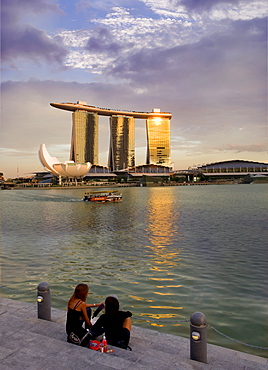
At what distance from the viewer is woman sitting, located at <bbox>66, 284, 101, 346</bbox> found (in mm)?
5328

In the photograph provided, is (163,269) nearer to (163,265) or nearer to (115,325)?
Answer: (163,265)

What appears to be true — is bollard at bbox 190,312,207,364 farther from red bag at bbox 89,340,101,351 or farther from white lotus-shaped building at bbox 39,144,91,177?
white lotus-shaped building at bbox 39,144,91,177

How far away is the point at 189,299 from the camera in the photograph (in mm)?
9461

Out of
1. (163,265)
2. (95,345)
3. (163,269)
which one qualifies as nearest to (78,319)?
(95,345)

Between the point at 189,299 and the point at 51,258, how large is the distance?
8.15 metres

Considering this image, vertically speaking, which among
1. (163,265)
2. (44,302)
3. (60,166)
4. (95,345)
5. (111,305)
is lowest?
(163,265)

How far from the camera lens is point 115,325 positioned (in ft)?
17.6

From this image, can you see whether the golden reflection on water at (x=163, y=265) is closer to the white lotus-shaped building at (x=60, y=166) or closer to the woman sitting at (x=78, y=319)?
the woman sitting at (x=78, y=319)

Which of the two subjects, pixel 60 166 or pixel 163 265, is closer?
pixel 163 265

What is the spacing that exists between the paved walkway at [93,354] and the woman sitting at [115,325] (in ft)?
0.71

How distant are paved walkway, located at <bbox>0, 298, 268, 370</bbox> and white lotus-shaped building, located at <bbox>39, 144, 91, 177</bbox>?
13962cm

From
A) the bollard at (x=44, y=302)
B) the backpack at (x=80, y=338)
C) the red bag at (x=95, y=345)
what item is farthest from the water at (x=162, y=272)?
the backpack at (x=80, y=338)

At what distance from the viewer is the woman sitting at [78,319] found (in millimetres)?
5328

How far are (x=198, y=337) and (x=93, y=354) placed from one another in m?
1.66
